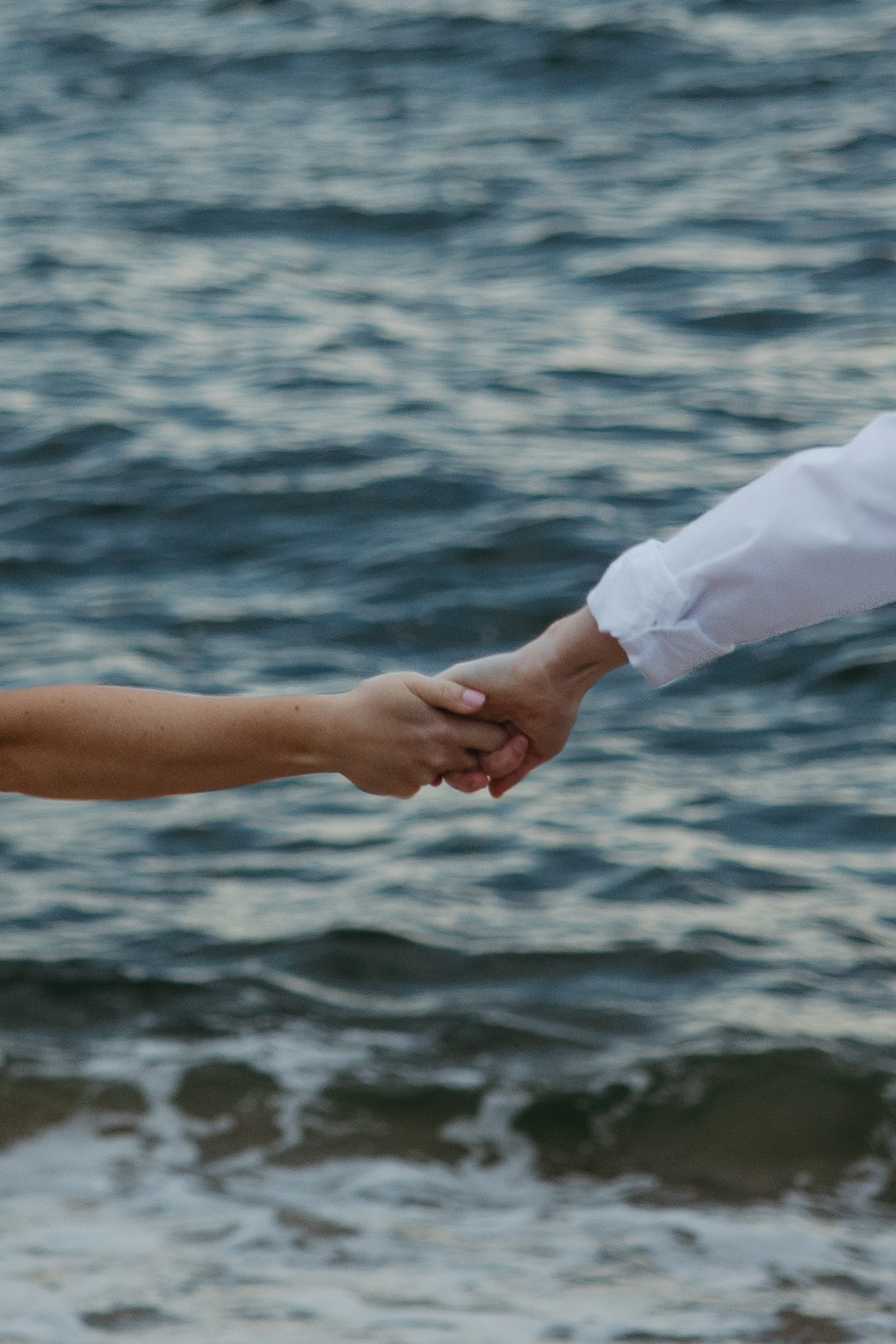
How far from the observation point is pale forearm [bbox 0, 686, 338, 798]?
3.51 meters

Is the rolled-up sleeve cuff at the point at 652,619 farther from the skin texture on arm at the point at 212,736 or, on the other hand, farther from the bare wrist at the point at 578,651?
the skin texture on arm at the point at 212,736

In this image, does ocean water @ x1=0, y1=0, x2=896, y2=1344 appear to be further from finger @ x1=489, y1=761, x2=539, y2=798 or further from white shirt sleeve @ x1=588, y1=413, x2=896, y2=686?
white shirt sleeve @ x1=588, y1=413, x2=896, y2=686

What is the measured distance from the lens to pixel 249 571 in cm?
789

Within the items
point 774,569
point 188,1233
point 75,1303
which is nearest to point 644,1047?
point 188,1233

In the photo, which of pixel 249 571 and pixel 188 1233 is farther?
pixel 249 571

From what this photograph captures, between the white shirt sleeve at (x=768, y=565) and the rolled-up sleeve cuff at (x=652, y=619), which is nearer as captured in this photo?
the white shirt sleeve at (x=768, y=565)

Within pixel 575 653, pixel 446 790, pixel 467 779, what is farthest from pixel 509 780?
pixel 446 790

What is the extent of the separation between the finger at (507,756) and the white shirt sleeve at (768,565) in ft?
2.56

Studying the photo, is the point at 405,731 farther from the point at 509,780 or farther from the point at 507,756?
the point at 509,780

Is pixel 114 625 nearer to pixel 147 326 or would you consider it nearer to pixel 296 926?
pixel 296 926

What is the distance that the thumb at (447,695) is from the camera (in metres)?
3.81

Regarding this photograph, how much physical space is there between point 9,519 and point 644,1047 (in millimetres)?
4554

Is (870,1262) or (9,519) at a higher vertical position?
(9,519)

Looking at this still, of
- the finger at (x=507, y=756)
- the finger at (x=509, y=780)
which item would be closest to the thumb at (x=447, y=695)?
the finger at (x=507, y=756)
